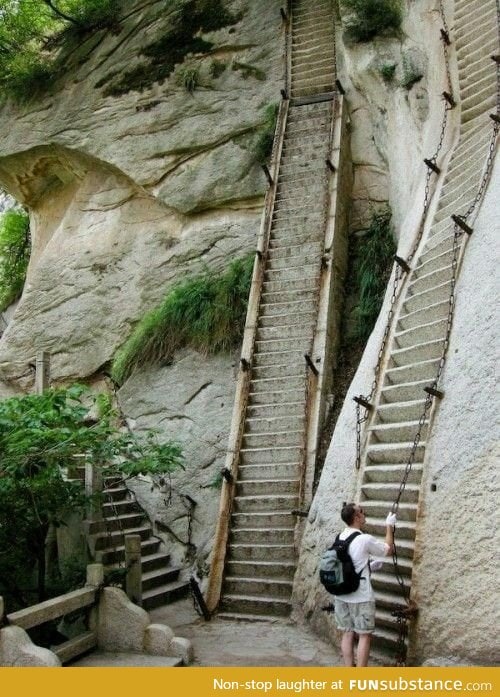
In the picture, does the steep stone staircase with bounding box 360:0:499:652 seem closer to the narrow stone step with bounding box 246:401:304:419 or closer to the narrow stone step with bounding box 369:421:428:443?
the narrow stone step with bounding box 369:421:428:443

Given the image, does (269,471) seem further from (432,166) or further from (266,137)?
(266,137)

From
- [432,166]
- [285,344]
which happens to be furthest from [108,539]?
[432,166]

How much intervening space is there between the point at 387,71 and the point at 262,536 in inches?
328

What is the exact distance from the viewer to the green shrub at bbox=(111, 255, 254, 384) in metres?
11.7

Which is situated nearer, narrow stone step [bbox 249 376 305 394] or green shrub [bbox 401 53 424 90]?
narrow stone step [bbox 249 376 305 394]

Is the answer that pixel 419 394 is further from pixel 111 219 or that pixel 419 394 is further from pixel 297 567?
pixel 111 219

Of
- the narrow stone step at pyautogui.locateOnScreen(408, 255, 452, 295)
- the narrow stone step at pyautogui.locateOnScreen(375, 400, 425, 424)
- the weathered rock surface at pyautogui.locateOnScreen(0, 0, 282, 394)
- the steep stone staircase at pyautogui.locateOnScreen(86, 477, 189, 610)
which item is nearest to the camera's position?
the narrow stone step at pyautogui.locateOnScreen(375, 400, 425, 424)

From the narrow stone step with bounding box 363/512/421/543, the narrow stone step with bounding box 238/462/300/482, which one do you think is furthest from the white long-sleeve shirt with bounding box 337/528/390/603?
the narrow stone step with bounding box 238/462/300/482

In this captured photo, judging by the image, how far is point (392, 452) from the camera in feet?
22.2

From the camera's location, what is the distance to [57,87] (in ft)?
54.5

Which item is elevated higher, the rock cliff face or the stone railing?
the rock cliff face

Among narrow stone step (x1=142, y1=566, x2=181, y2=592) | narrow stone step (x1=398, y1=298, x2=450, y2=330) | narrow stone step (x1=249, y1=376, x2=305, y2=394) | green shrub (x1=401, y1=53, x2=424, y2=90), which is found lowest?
narrow stone step (x1=142, y1=566, x2=181, y2=592)

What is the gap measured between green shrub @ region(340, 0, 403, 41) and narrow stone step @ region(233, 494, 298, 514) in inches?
341

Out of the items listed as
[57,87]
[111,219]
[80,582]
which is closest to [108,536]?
[80,582]
